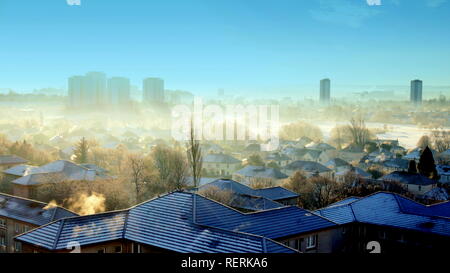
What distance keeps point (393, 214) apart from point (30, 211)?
949cm

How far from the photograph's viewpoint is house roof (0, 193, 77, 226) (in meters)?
11.0

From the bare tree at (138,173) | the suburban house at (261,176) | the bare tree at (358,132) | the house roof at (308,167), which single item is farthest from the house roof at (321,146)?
the bare tree at (138,173)

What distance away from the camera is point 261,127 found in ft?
156

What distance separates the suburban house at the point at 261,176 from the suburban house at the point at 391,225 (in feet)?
38.0

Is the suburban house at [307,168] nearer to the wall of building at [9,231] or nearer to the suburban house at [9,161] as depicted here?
the suburban house at [9,161]

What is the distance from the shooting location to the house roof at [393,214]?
28.3 feet

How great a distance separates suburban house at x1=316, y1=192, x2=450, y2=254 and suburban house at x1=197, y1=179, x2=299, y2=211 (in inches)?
120

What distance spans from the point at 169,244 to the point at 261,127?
139 feet

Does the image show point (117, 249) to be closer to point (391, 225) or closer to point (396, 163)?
point (391, 225)

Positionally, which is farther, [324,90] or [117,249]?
[324,90]

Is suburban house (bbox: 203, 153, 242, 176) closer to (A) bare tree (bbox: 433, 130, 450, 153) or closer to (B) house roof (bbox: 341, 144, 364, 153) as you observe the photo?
(B) house roof (bbox: 341, 144, 364, 153)

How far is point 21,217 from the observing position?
11.3 metres

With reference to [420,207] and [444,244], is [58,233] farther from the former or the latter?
[420,207]

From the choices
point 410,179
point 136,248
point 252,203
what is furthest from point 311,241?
point 410,179
